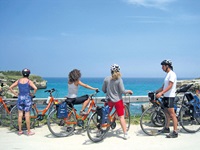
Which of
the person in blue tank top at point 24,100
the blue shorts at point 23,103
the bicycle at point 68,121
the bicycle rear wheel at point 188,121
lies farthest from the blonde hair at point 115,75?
the blue shorts at point 23,103

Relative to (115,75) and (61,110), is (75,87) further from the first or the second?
(115,75)

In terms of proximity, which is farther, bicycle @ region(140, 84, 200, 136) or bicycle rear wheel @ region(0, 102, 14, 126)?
bicycle rear wheel @ region(0, 102, 14, 126)

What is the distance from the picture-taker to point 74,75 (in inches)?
285

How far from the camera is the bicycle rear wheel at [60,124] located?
695 cm

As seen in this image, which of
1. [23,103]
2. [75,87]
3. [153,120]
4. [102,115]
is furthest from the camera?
[153,120]

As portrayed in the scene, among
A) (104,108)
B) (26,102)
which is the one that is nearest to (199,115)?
(104,108)

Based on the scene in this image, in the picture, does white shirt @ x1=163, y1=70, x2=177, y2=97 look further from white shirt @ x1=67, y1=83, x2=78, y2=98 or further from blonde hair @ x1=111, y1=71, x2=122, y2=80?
white shirt @ x1=67, y1=83, x2=78, y2=98

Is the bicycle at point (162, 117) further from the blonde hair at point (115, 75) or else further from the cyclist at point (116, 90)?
the blonde hair at point (115, 75)

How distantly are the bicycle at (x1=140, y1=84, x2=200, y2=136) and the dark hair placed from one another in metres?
2.22

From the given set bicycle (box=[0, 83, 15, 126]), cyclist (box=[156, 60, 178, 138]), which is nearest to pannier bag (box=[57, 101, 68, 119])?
bicycle (box=[0, 83, 15, 126])

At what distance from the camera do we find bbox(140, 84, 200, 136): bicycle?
23.6 feet

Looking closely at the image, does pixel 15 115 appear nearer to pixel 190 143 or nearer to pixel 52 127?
pixel 52 127

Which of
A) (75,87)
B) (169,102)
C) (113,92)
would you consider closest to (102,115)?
(113,92)

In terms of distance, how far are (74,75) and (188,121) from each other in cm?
388
